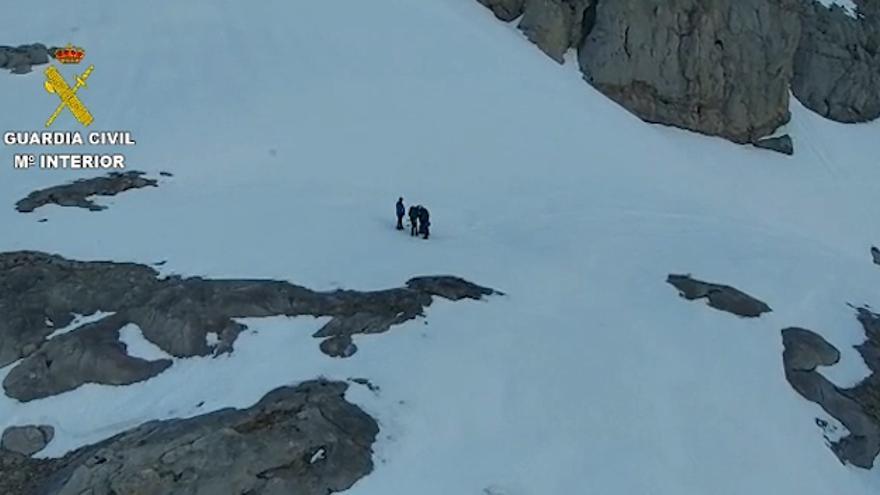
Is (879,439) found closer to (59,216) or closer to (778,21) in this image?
(59,216)

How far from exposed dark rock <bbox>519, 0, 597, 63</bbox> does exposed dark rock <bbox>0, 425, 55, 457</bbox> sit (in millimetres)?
30711

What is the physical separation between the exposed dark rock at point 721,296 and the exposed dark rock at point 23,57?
2643 cm

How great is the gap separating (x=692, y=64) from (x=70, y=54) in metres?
26.6

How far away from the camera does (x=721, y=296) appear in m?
23.0

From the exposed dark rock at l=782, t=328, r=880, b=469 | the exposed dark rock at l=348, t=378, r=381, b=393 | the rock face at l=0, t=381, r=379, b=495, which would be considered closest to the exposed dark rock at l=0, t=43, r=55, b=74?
the rock face at l=0, t=381, r=379, b=495

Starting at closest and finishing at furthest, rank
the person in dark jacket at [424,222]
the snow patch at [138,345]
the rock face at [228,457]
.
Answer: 1. the rock face at [228,457]
2. the snow patch at [138,345]
3. the person in dark jacket at [424,222]

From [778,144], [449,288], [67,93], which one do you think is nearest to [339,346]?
[449,288]

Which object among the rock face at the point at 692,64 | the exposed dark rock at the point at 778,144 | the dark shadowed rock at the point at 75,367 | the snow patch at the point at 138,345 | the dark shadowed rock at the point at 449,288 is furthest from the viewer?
the exposed dark rock at the point at 778,144

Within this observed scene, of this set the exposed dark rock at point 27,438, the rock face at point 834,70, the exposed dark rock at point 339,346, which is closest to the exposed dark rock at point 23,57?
the exposed dark rock at point 27,438

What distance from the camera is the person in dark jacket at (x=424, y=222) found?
24.6 meters

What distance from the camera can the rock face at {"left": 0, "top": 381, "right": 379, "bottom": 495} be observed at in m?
15.1

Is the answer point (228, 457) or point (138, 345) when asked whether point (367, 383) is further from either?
point (138, 345)

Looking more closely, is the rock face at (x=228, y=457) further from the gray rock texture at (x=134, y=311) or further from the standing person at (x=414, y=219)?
the standing person at (x=414, y=219)

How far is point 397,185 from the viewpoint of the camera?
29219 mm
